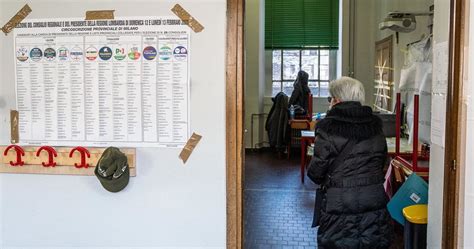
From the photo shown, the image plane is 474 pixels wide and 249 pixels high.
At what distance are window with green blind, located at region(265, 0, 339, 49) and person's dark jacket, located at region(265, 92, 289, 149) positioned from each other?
158 centimetres

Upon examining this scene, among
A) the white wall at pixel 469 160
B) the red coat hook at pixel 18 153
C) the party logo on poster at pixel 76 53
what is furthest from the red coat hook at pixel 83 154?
the white wall at pixel 469 160

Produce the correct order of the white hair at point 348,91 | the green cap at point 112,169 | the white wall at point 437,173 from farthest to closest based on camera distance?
1. the white hair at point 348,91
2. the white wall at point 437,173
3. the green cap at point 112,169

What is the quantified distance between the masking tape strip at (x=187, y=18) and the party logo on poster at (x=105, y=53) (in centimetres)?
33

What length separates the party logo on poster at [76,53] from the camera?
2.05 meters

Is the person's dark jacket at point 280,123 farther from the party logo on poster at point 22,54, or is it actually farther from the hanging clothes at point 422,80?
the party logo on poster at point 22,54

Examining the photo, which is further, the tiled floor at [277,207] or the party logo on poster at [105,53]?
the tiled floor at [277,207]

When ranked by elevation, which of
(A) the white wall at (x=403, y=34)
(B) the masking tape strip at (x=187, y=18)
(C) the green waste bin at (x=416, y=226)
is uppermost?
(A) the white wall at (x=403, y=34)

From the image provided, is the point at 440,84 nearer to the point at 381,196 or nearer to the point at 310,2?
the point at 381,196

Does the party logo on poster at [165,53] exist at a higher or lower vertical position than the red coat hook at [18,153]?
higher

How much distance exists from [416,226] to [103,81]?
1.92 metres

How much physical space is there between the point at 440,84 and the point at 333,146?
2.05ft

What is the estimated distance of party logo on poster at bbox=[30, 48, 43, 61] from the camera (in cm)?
207

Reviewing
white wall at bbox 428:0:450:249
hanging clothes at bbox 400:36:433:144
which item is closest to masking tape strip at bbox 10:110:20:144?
white wall at bbox 428:0:450:249

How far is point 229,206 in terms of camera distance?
6.73 feet
